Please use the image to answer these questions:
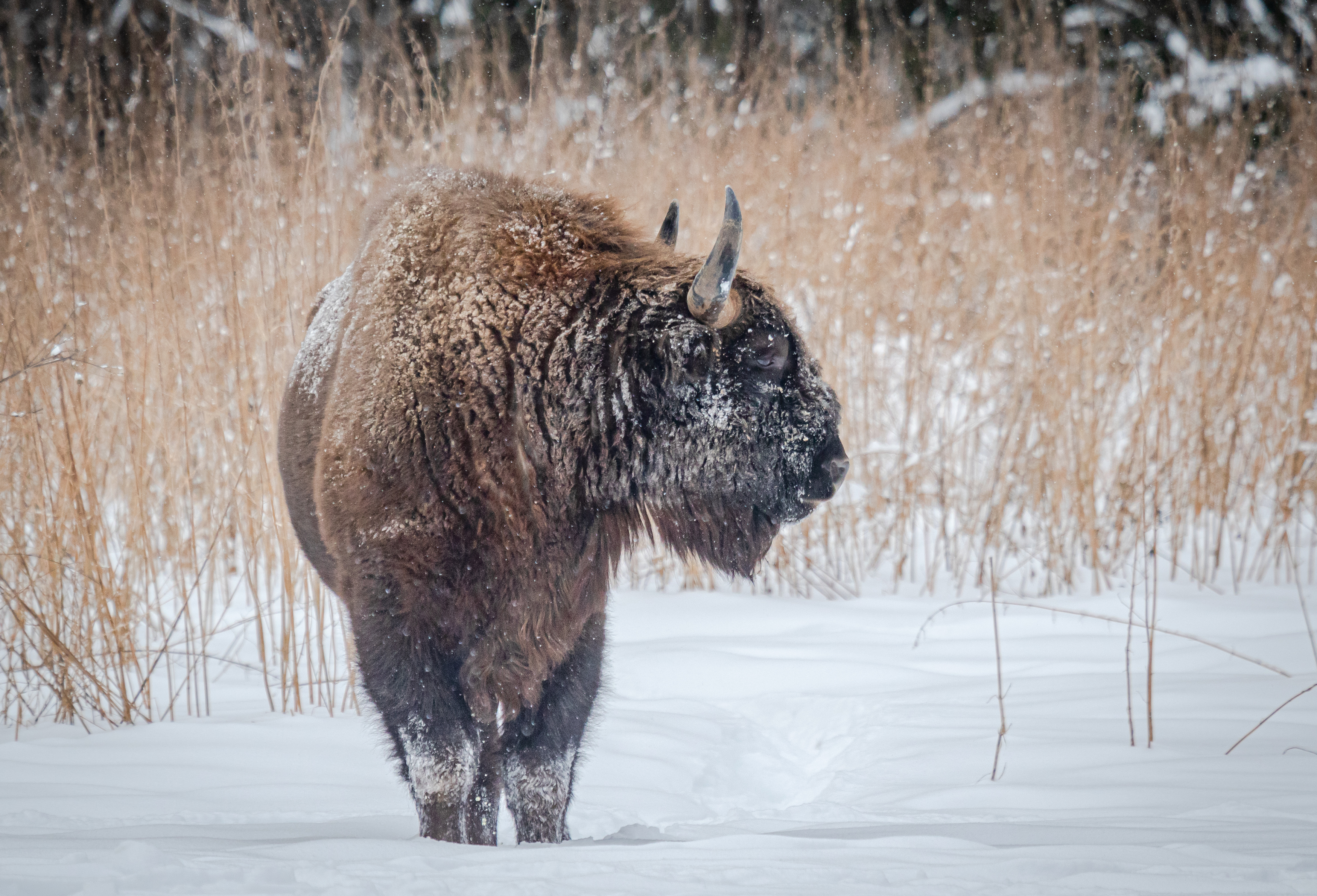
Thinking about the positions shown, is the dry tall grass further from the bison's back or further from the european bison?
the european bison

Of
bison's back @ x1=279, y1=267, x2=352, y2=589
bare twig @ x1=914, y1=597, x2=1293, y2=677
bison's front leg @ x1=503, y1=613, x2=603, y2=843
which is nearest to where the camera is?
bison's front leg @ x1=503, y1=613, x2=603, y2=843

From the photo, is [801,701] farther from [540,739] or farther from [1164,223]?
[1164,223]

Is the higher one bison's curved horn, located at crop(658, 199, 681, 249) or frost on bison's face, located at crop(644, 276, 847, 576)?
bison's curved horn, located at crop(658, 199, 681, 249)

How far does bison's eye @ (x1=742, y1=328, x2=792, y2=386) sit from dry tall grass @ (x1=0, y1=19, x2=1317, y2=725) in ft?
5.59

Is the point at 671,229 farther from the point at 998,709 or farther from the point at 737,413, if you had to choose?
the point at 998,709

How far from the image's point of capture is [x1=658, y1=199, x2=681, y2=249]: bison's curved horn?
122 inches

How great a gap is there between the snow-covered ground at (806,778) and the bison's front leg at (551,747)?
203 millimetres

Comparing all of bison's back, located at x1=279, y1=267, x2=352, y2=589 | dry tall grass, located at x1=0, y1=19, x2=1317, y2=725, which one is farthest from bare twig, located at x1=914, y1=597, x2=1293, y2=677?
bison's back, located at x1=279, y1=267, x2=352, y2=589

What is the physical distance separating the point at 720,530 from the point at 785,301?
7.77 feet

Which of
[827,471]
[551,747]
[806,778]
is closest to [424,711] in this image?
[551,747]

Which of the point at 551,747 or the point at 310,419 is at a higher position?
the point at 310,419

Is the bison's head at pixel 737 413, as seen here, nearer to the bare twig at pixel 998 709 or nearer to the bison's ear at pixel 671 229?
the bison's ear at pixel 671 229

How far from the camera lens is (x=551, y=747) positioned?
272cm

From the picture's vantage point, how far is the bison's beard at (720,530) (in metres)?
2.72
